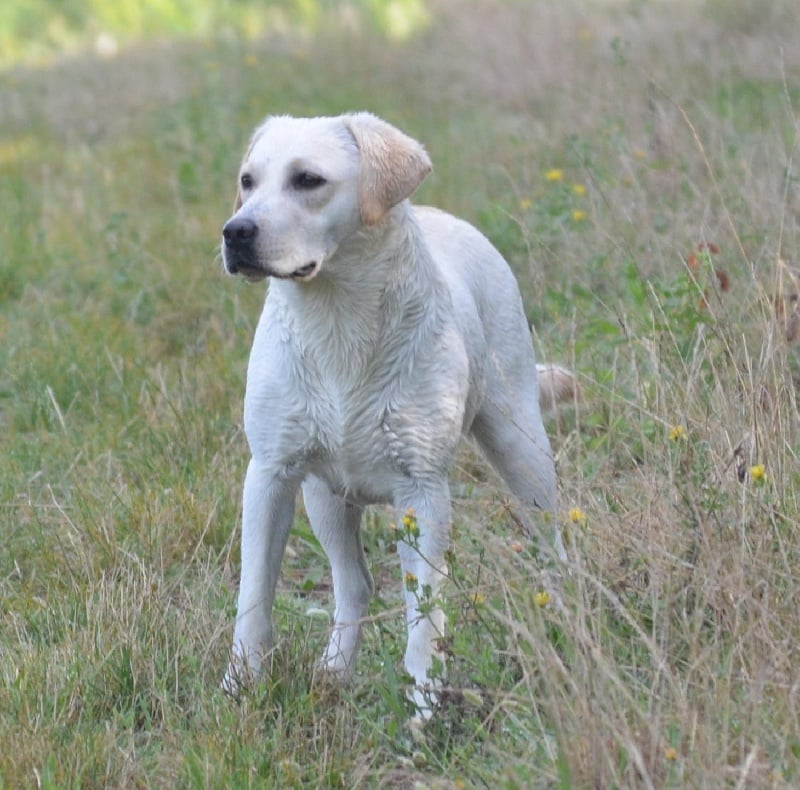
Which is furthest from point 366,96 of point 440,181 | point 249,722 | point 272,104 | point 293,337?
point 249,722

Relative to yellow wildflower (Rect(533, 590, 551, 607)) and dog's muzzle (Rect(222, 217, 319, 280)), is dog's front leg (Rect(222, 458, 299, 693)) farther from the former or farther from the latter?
yellow wildflower (Rect(533, 590, 551, 607))

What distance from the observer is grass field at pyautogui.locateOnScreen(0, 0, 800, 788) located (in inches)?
121

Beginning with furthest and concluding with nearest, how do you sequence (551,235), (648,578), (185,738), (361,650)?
1. (551,235)
2. (361,650)
3. (648,578)
4. (185,738)

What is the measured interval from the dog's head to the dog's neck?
7 centimetres

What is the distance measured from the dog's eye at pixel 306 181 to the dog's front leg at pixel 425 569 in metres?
0.79

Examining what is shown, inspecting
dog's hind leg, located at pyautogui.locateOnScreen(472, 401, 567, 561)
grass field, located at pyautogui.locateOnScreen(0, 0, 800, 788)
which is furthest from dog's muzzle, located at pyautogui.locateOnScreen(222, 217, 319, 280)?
dog's hind leg, located at pyautogui.locateOnScreen(472, 401, 567, 561)

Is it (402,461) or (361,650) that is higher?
(402,461)

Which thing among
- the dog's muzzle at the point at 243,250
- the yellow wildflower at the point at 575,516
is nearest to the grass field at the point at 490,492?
the yellow wildflower at the point at 575,516

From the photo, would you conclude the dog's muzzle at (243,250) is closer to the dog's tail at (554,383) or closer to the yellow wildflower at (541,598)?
the yellow wildflower at (541,598)

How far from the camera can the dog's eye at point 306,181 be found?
3740mm

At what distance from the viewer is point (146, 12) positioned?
15.5 m

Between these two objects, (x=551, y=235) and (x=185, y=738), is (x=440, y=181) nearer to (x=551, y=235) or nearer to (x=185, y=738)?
(x=551, y=235)

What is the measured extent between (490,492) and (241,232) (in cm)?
156

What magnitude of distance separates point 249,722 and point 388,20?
36.1ft
